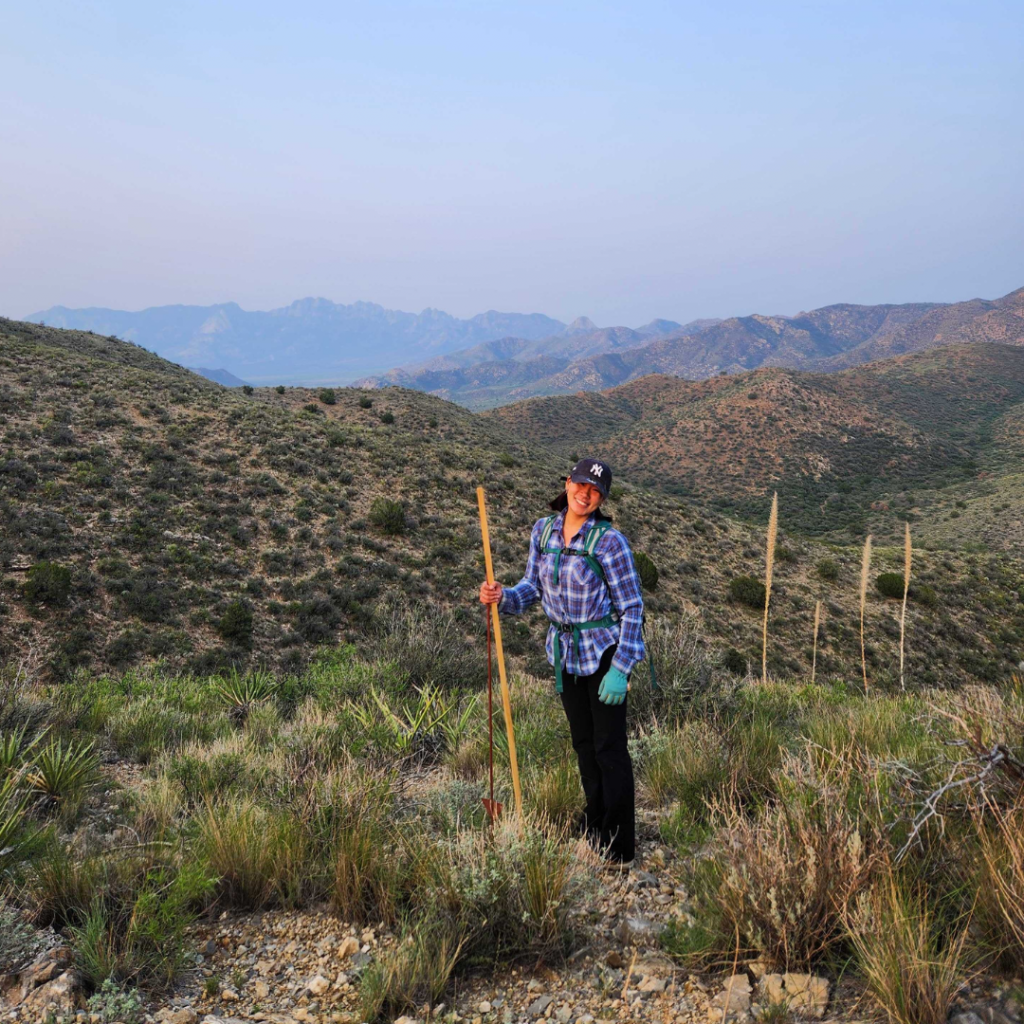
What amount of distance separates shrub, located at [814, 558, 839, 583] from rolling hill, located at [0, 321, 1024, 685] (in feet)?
0.67

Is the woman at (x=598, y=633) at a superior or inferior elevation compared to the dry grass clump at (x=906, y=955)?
superior


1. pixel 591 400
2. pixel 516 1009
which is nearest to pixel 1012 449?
pixel 591 400

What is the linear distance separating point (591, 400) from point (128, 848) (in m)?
85.9

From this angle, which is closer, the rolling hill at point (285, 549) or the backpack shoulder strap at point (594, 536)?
the backpack shoulder strap at point (594, 536)

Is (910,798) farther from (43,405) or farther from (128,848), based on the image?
(43,405)

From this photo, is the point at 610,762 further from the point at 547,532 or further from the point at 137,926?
the point at 137,926

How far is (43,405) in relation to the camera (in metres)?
19.2

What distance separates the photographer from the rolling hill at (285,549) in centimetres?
1287

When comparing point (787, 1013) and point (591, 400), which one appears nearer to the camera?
point (787, 1013)

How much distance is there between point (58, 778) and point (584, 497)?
3.59 m

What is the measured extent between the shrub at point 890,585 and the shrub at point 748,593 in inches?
210

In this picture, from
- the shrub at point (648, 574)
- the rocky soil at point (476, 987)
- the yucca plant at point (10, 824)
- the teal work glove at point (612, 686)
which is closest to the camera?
the rocky soil at point (476, 987)

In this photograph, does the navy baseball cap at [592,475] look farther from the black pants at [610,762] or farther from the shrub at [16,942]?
the shrub at [16,942]

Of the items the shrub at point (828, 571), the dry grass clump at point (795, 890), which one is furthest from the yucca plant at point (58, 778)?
the shrub at point (828, 571)
